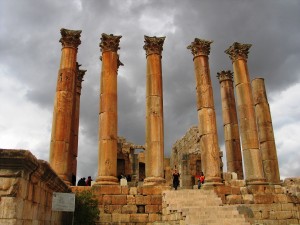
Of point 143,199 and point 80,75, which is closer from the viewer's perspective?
point 143,199

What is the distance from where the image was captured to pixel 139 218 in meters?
18.5

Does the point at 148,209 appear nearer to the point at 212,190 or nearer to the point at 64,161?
the point at 212,190

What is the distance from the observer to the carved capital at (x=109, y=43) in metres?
23.0

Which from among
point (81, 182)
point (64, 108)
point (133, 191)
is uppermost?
point (64, 108)

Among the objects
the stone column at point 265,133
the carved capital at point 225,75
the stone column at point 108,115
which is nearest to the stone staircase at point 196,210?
the stone column at point 108,115

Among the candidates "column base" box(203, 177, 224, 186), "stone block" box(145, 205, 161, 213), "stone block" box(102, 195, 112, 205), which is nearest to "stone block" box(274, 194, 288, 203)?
"column base" box(203, 177, 224, 186)

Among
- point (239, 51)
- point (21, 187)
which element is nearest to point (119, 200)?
point (21, 187)

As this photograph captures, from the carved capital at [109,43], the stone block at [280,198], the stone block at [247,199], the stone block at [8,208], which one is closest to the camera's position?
the stone block at [8,208]

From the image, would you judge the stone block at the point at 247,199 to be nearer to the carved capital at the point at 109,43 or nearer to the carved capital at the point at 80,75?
the carved capital at the point at 109,43

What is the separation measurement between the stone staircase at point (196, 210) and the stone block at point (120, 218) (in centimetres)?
199

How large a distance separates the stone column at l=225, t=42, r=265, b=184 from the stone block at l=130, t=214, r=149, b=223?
298 inches

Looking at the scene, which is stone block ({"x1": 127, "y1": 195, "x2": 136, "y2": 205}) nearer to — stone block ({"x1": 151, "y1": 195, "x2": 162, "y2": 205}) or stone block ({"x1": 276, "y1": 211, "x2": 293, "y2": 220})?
stone block ({"x1": 151, "y1": 195, "x2": 162, "y2": 205})

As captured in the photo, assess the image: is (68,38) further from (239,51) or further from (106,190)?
(239,51)

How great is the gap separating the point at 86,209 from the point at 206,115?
984cm
